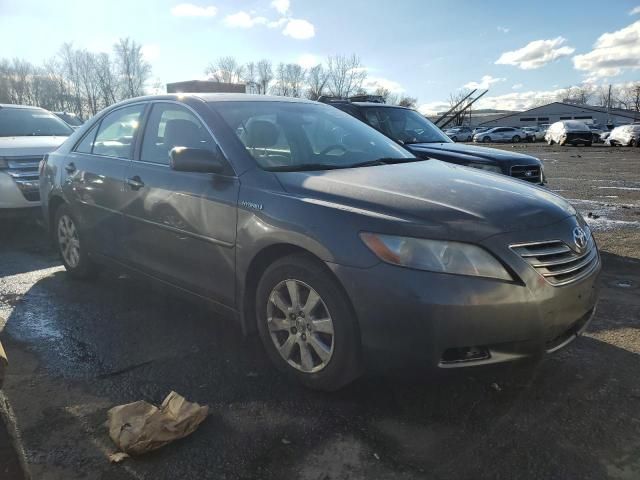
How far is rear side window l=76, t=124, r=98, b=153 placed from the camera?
15.7 feet

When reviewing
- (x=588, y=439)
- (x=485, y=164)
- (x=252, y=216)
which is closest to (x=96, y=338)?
(x=252, y=216)

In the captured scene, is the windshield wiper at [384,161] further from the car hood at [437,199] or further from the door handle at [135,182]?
the door handle at [135,182]

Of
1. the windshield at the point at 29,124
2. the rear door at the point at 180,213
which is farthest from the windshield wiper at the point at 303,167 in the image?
the windshield at the point at 29,124

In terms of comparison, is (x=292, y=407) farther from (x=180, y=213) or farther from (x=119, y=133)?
(x=119, y=133)

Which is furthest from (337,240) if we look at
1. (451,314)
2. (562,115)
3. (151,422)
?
(562,115)

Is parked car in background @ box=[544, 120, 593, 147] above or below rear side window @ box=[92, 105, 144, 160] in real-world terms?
above

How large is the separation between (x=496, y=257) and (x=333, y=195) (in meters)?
0.89

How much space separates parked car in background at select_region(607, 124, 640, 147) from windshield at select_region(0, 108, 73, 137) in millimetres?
32457

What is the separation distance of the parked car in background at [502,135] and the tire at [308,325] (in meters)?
51.8

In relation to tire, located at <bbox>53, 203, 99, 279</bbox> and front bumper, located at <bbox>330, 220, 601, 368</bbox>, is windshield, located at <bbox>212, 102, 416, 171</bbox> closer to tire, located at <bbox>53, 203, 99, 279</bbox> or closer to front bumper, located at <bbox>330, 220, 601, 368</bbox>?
front bumper, located at <bbox>330, 220, 601, 368</bbox>

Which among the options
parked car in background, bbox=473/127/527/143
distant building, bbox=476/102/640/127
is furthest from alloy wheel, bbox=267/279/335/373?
distant building, bbox=476/102/640/127

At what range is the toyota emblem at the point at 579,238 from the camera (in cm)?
287

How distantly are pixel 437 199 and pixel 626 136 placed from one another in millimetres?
34610

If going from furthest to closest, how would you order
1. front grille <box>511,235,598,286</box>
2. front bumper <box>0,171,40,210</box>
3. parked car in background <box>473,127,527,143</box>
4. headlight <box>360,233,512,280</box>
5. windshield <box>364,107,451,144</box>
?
parked car in background <box>473,127,527,143</box>, windshield <box>364,107,451,144</box>, front bumper <box>0,171,40,210</box>, front grille <box>511,235,598,286</box>, headlight <box>360,233,512,280</box>
